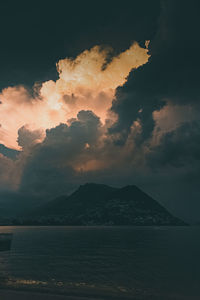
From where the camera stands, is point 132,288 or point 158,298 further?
point 132,288

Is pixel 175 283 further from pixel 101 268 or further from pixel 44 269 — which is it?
pixel 44 269

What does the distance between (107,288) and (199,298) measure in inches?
469

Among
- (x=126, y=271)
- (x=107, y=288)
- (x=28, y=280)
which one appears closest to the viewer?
(x=107, y=288)

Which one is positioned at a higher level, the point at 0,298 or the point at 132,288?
the point at 0,298

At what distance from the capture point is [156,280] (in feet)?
122

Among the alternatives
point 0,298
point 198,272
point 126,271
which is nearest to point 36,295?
point 0,298

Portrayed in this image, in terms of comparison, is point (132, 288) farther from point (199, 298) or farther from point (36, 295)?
point (36, 295)

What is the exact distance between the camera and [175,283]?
117 ft

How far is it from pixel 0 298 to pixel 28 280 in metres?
16.9

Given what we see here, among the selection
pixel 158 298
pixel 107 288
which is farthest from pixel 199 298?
pixel 107 288

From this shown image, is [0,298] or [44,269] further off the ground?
[0,298]

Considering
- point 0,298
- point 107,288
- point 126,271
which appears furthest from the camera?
point 126,271

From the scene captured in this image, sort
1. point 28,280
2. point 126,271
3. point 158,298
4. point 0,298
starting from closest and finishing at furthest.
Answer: point 0,298 < point 158,298 < point 28,280 < point 126,271

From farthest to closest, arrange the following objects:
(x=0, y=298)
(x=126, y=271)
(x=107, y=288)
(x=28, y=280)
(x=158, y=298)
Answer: (x=126, y=271) → (x=28, y=280) → (x=107, y=288) → (x=158, y=298) → (x=0, y=298)
